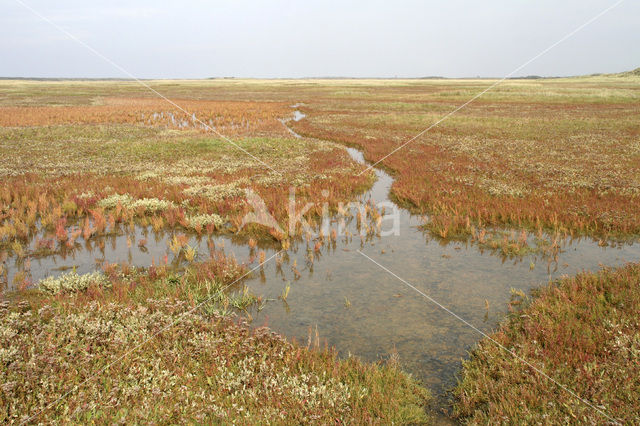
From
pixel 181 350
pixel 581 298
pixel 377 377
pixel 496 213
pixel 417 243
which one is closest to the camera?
pixel 377 377

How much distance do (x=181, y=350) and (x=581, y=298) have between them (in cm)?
781

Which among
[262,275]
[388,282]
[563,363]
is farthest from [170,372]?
[563,363]

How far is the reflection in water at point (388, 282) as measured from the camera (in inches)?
275

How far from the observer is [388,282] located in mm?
9414

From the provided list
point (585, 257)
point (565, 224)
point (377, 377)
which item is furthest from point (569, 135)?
point (377, 377)

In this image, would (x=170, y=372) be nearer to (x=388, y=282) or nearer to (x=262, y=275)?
(x=262, y=275)

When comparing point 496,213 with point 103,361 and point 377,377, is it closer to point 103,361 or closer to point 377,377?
point 377,377

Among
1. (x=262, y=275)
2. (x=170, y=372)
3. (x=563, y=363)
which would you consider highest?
(x=563, y=363)

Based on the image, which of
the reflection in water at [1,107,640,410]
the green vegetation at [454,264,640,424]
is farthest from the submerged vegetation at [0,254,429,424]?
the green vegetation at [454,264,640,424]

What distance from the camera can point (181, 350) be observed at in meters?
6.27

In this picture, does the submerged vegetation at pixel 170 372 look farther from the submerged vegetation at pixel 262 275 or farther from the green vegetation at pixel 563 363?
the green vegetation at pixel 563 363

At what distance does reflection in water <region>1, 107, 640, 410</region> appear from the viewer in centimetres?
699

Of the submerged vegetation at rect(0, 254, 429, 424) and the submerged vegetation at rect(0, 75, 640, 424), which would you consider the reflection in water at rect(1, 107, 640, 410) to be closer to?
the submerged vegetation at rect(0, 75, 640, 424)

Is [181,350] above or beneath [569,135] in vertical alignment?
beneath
